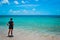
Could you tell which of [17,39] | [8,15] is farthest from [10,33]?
[17,39]

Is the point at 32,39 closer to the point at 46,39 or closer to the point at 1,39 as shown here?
the point at 46,39

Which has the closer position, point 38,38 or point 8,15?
point 38,38

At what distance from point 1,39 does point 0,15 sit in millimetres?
1563

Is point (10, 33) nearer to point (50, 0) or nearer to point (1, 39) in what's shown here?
point (1, 39)

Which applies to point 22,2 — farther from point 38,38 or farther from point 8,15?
point 38,38

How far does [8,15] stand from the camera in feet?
25.5

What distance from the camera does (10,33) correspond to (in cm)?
760

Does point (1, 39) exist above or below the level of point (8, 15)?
below

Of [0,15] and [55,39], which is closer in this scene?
[55,39]

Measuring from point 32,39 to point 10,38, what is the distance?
0.75m

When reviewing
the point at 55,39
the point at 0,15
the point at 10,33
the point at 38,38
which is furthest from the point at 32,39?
the point at 0,15

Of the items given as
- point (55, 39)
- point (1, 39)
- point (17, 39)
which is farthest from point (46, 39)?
point (1, 39)

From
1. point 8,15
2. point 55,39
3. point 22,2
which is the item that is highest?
point 22,2

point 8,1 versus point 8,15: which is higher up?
point 8,1
